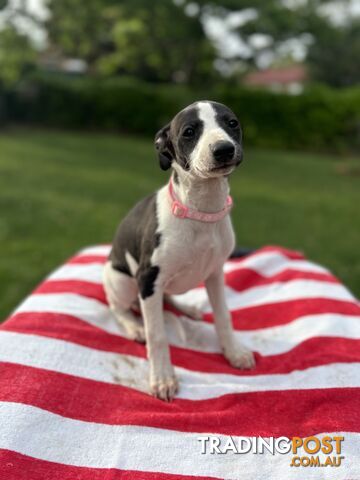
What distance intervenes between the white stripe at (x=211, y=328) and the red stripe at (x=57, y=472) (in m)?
1.01

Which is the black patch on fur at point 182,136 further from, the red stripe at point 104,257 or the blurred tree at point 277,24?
the blurred tree at point 277,24

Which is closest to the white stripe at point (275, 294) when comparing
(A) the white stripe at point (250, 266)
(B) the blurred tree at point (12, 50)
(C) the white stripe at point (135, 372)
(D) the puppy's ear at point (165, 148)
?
(A) the white stripe at point (250, 266)

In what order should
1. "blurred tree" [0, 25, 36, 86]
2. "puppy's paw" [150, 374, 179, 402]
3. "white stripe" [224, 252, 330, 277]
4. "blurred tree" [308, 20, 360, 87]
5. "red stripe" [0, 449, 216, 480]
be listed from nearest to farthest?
"red stripe" [0, 449, 216, 480] → "puppy's paw" [150, 374, 179, 402] → "white stripe" [224, 252, 330, 277] → "blurred tree" [0, 25, 36, 86] → "blurred tree" [308, 20, 360, 87]

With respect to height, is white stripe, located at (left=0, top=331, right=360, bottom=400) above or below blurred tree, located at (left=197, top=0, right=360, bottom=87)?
below

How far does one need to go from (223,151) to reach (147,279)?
0.81 metres

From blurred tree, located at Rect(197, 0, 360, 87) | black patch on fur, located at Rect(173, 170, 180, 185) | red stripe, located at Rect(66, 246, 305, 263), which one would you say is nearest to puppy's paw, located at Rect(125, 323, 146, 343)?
black patch on fur, located at Rect(173, 170, 180, 185)

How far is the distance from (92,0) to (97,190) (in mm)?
8982

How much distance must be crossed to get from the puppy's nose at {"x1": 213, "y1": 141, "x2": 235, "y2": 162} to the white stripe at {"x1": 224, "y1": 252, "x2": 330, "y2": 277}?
197cm

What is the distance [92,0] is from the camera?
47.0 feet

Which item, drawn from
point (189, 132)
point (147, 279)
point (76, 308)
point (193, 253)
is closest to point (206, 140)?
point (189, 132)

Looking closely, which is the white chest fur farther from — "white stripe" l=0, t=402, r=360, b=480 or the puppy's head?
"white stripe" l=0, t=402, r=360, b=480

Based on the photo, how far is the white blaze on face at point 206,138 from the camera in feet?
5.70

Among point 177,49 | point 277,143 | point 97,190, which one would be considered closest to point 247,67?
point 177,49

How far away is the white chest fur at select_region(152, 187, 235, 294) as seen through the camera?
212cm
